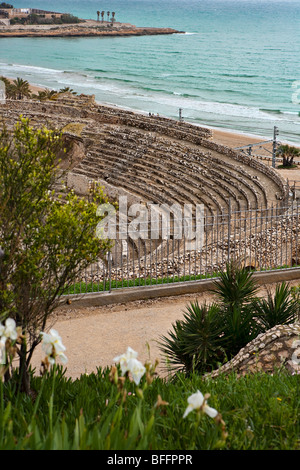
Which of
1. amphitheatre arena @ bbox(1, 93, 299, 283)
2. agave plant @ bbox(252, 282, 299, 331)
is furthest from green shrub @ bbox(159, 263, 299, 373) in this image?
amphitheatre arena @ bbox(1, 93, 299, 283)

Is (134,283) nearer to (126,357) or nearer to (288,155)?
(126,357)

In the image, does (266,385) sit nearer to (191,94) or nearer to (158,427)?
(158,427)

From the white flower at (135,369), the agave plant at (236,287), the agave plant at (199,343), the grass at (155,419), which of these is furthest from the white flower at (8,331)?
the agave plant at (236,287)

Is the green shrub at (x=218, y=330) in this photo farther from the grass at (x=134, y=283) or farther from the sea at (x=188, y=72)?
the sea at (x=188, y=72)

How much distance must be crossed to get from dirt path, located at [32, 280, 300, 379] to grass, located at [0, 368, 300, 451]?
3.44m

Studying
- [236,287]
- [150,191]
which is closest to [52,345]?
[236,287]

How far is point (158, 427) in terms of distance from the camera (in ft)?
20.0

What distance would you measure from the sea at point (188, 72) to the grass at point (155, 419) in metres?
38.0

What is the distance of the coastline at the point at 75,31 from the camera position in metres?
162

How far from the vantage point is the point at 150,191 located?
997 inches

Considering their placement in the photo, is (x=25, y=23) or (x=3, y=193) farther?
(x=25, y=23)

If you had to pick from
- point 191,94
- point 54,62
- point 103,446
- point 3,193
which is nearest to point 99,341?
point 3,193
